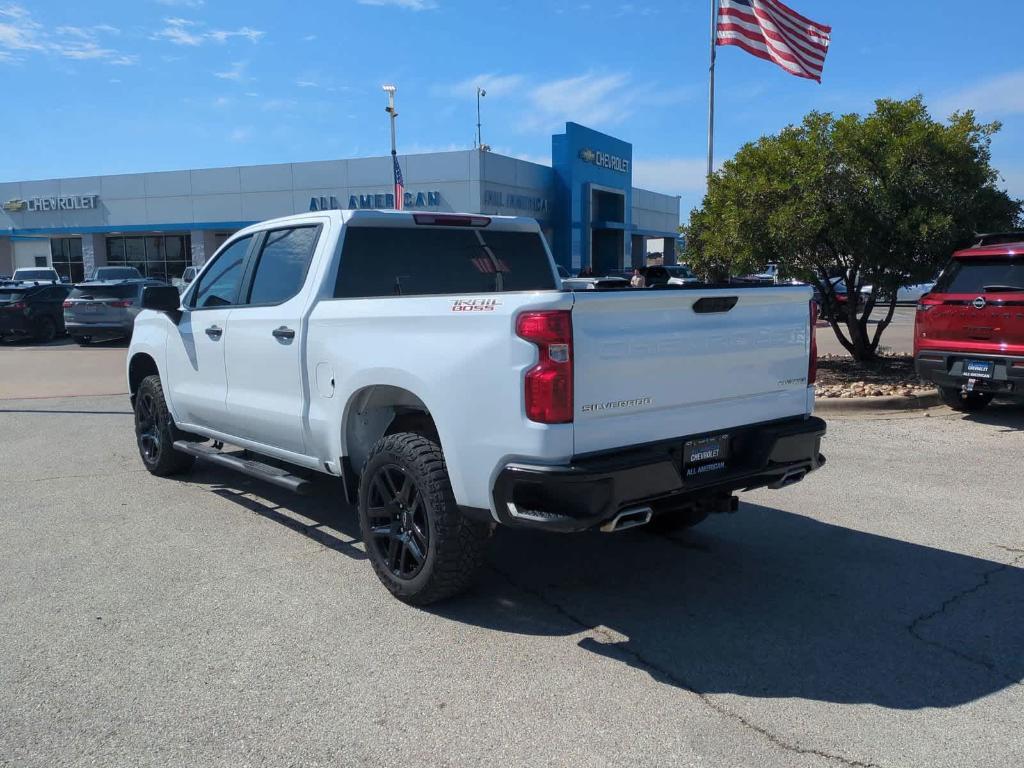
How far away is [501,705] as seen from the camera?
136 inches

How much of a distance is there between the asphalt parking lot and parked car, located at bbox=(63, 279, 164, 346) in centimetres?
1494

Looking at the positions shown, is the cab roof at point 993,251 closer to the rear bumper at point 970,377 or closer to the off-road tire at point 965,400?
the rear bumper at point 970,377

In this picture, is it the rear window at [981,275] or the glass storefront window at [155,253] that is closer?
the rear window at [981,275]

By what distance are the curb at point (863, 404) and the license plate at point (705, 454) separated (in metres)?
6.34

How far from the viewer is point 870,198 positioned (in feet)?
35.8

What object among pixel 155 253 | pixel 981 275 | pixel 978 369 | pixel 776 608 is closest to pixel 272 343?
pixel 776 608

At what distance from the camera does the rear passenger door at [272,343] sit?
5.17 metres

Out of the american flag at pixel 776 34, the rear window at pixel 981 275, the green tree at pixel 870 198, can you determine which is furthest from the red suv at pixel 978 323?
the american flag at pixel 776 34

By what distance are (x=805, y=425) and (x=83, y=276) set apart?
44.7 meters

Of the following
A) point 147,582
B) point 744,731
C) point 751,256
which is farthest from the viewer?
point 751,256

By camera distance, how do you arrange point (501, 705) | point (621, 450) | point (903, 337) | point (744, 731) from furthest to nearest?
point (903, 337) < point (621, 450) < point (501, 705) < point (744, 731)

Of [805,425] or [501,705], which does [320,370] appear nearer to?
[501,705]

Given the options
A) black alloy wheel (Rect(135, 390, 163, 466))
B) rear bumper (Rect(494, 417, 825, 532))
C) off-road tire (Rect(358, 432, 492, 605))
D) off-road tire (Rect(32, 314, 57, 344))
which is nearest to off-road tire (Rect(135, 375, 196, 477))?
black alloy wheel (Rect(135, 390, 163, 466))

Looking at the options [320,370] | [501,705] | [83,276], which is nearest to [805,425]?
[501,705]
